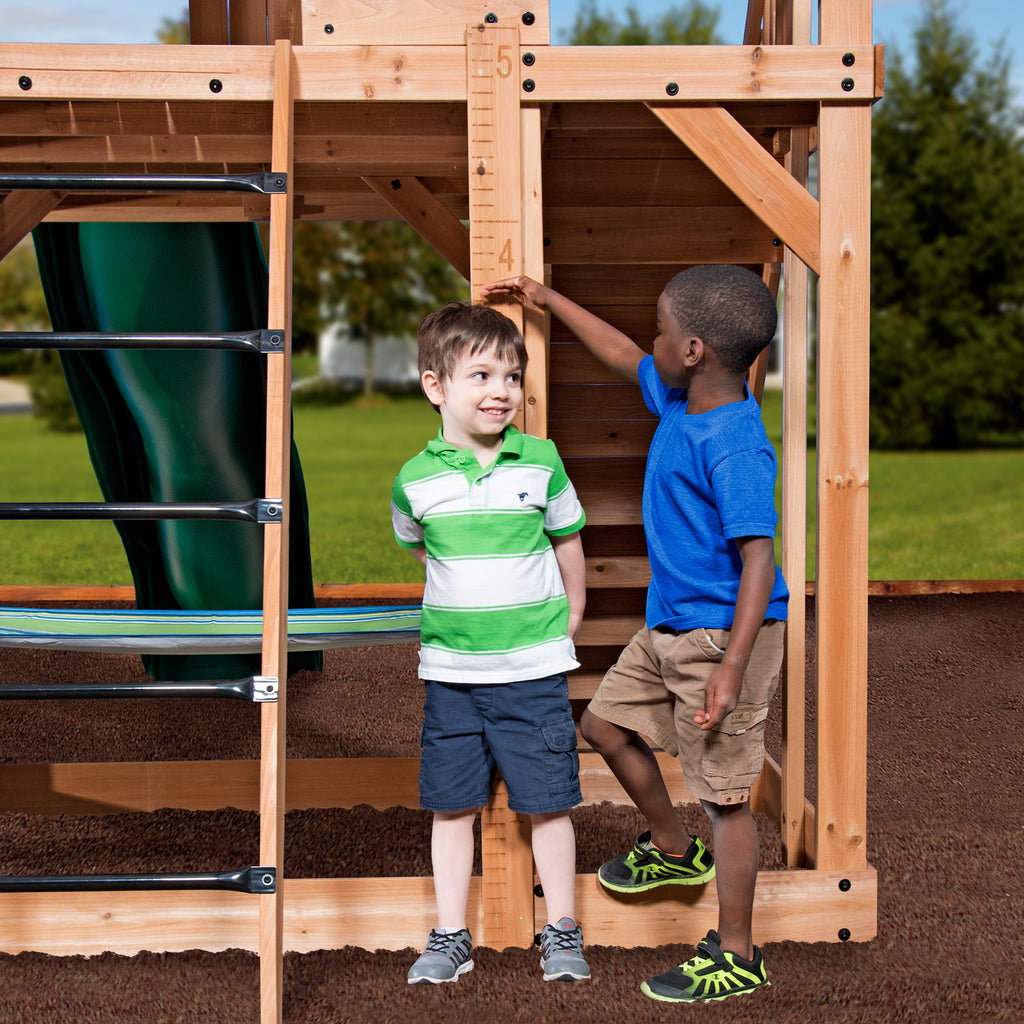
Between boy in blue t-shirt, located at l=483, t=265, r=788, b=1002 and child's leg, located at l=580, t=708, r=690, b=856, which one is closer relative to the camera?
boy in blue t-shirt, located at l=483, t=265, r=788, b=1002

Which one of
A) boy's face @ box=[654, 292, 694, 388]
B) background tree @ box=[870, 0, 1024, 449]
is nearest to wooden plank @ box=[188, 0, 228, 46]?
boy's face @ box=[654, 292, 694, 388]

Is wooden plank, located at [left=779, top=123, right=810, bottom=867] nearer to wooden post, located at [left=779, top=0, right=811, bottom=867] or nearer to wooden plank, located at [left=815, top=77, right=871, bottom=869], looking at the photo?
wooden post, located at [left=779, top=0, right=811, bottom=867]

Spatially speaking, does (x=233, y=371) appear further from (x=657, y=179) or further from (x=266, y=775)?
(x=266, y=775)

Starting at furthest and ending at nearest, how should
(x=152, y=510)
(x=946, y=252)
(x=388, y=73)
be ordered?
1. (x=946, y=252)
2. (x=388, y=73)
3. (x=152, y=510)

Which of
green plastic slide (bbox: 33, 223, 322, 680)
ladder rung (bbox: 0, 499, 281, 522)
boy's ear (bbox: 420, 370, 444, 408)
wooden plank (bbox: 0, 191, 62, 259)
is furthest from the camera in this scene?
green plastic slide (bbox: 33, 223, 322, 680)

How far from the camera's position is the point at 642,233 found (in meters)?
3.40

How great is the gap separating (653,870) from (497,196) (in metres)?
1.59

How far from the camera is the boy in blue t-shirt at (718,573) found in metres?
2.40

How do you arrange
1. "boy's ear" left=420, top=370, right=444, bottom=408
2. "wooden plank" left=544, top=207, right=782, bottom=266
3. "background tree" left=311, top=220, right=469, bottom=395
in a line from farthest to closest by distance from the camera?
1. "background tree" left=311, top=220, right=469, bottom=395
2. "wooden plank" left=544, top=207, right=782, bottom=266
3. "boy's ear" left=420, top=370, right=444, bottom=408

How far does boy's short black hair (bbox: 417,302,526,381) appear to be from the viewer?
247 centimetres

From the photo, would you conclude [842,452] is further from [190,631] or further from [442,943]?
[190,631]

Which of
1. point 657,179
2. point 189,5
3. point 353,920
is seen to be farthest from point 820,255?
point 189,5

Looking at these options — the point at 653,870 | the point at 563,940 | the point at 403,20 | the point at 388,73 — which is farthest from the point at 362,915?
the point at 403,20

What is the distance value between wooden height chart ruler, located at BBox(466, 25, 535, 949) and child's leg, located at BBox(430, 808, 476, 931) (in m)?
0.08
